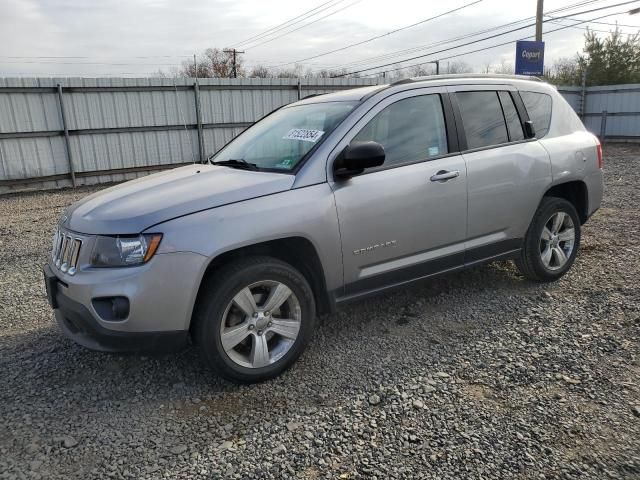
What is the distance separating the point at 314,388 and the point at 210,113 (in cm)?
1111

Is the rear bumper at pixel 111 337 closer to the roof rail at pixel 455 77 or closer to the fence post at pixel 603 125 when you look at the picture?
the roof rail at pixel 455 77

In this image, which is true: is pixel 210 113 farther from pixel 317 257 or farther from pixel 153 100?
pixel 317 257

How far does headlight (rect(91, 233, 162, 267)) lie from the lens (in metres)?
2.83

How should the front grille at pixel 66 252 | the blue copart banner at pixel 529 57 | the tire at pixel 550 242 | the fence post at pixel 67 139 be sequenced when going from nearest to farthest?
the front grille at pixel 66 252 < the tire at pixel 550 242 < the fence post at pixel 67 139 < the blue copart banner at pixel 529 57

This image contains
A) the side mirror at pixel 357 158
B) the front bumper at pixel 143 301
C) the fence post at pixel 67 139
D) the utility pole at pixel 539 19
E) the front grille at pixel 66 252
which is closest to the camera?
the front bumper at pixel 143 301

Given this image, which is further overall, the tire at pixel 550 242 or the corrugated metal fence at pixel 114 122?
the corrugated metal fence at pixel 114 122

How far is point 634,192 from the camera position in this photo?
29.9ft

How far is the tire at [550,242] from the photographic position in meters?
4.49

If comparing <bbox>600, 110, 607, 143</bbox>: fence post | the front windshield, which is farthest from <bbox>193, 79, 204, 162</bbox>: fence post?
<bbox>600, 110, 607, 143</bbox>: fence post

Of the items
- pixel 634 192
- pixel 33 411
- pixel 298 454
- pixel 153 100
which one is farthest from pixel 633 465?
pixel 153 100

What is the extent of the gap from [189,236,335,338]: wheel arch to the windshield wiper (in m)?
0.68

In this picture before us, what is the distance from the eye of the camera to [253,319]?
3.12m

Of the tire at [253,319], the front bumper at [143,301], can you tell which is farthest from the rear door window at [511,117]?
the front bumper at [143,301]

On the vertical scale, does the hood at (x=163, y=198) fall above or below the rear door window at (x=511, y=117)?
below
